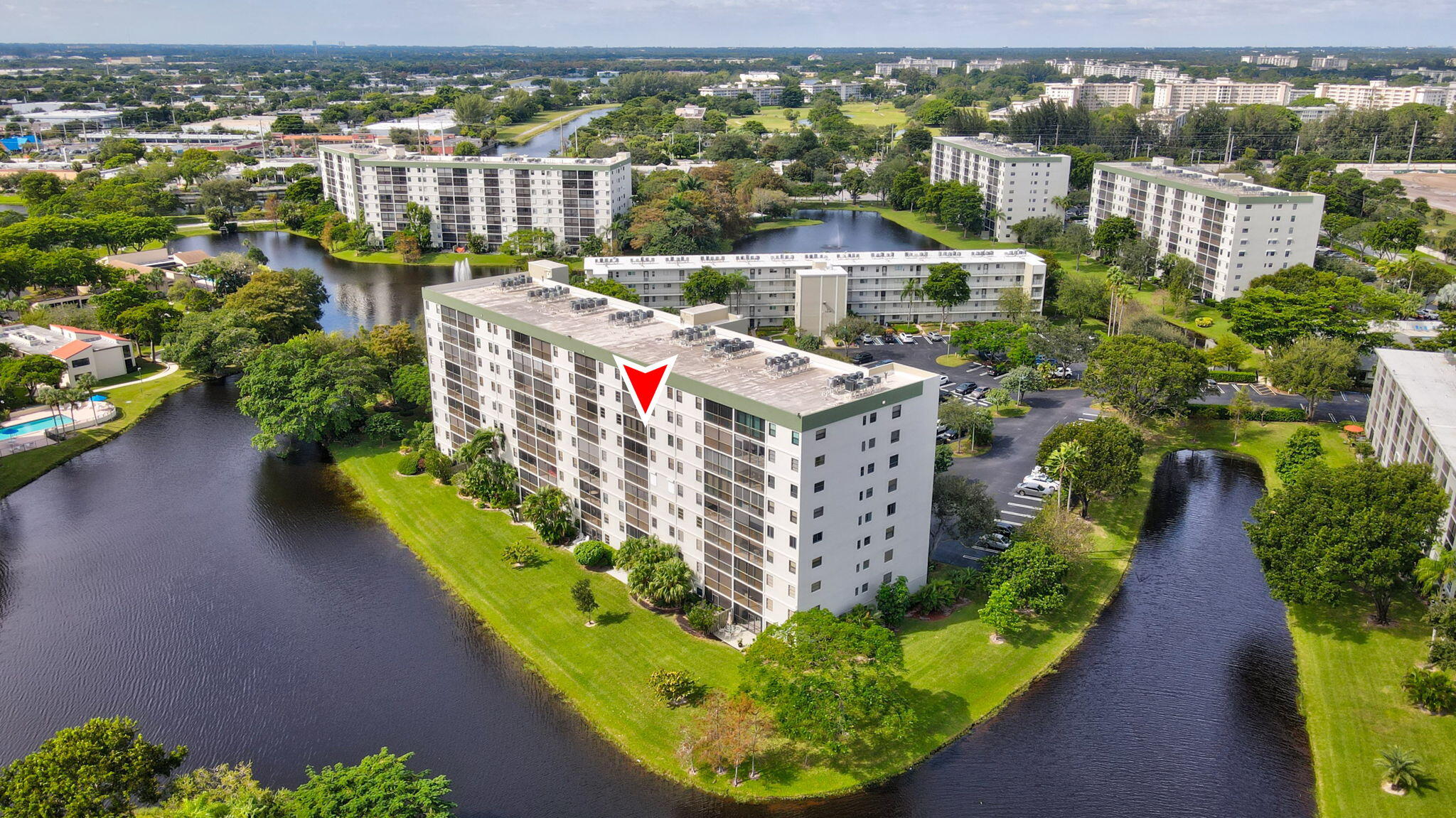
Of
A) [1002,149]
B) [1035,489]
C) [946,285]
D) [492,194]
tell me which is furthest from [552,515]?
[1002,149]

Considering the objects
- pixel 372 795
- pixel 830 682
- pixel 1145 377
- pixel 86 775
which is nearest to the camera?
pixel 372 795

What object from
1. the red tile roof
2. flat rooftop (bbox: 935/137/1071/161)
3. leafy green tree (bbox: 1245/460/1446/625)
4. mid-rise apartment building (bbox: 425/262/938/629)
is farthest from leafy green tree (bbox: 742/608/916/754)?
flat rooftop (bbox: 935/137/1071/161)

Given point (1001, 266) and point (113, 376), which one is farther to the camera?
point (1001, 266)

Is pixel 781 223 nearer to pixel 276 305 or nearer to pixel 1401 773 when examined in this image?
pixel 276 305

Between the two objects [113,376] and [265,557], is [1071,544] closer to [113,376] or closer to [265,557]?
[265,557]

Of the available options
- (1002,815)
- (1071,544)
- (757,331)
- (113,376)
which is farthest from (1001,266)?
(113,376)

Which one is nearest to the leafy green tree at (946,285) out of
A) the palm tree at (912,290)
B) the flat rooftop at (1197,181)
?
the palm tree at (912,290)

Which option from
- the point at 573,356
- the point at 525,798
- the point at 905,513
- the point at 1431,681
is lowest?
the point at 525,798
